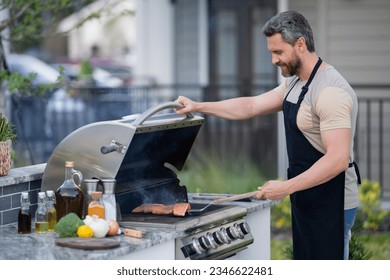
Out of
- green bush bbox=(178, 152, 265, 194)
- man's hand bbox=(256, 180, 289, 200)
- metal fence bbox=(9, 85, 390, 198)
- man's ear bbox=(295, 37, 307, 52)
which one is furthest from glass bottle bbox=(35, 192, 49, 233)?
metal fence bbox=(9, 85, 390, 198)

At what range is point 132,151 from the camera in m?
4.75

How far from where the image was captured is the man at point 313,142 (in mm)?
4473

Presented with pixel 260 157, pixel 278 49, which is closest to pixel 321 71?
pixel 278 49

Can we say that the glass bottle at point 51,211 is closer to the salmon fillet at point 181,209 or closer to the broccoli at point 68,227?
the broccoli at point 68,227

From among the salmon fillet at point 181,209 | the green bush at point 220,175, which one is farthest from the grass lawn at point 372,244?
the salmon fillet at point 181,209

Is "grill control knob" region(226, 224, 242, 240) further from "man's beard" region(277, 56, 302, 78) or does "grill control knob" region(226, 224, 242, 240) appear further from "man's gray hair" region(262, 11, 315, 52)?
"man's gray hair" region(262, 11, 315, 52)

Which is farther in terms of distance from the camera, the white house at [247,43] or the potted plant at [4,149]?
the white house at [247,43]

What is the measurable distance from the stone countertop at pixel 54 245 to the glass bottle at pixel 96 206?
0.54ft

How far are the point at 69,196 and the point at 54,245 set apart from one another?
0.40m

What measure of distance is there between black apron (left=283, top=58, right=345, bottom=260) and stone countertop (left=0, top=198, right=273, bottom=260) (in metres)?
0.74

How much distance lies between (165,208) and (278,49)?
0.95 m

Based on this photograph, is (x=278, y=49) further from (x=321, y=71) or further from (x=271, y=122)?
(x=271, y=122)

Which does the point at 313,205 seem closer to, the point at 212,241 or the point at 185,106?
the point at 212,241

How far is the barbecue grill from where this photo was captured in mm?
4449
